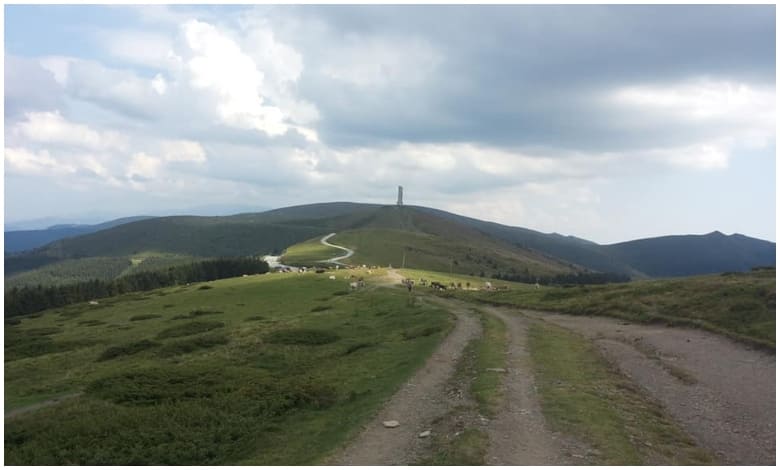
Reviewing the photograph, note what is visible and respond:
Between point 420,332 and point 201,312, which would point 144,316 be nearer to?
point 201,312

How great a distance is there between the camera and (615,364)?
30.5m

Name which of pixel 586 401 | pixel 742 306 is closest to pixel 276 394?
pixel 586 401

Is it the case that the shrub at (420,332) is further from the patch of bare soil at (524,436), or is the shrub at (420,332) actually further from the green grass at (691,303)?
the green grass at (691,303)

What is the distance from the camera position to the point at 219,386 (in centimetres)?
2969

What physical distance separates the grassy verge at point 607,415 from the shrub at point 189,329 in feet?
139

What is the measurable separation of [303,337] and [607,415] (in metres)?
30.5

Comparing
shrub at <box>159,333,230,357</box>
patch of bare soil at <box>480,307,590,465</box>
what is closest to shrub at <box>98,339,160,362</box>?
shrub at <box>159,333,230,357</box>

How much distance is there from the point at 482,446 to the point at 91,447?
15.5 m

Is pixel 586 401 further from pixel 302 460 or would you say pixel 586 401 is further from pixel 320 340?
pixel 320 340

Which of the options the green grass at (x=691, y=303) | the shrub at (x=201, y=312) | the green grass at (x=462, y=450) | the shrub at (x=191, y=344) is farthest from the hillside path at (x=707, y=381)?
the shrub at (x=201, y=312)

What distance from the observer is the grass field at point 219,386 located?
2094 cm

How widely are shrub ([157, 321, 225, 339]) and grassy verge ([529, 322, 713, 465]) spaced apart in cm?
4245

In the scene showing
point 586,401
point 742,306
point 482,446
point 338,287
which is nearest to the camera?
point 482,446

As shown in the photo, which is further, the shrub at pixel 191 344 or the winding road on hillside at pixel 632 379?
the shrub at pixel 191 344
